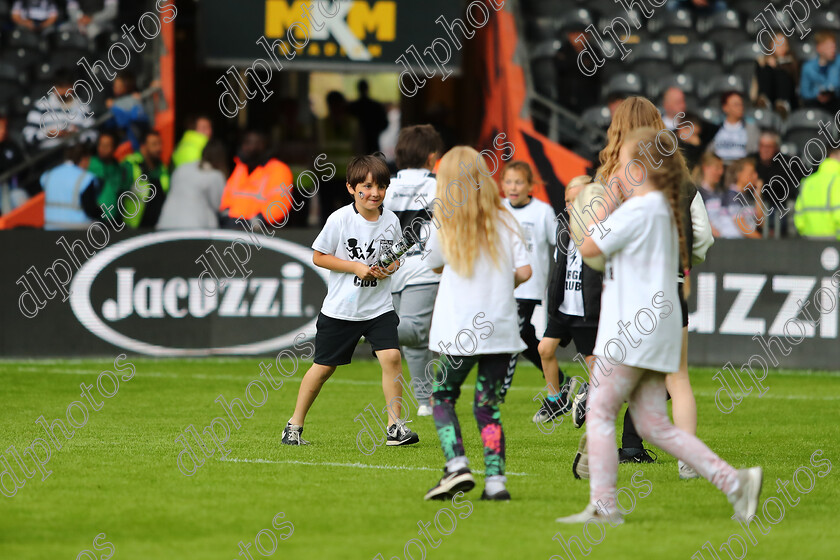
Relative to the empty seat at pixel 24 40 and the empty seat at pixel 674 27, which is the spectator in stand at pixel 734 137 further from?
the empty seat at pixel 24 40

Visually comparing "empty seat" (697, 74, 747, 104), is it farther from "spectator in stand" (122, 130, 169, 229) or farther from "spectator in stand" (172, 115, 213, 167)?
"spectator in stand" (122, 130, 169, 229)

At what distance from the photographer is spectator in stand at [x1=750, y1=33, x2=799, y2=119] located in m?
17.2

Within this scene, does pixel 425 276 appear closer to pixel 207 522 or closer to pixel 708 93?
pixel 207 522

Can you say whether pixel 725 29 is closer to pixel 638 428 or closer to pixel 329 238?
pixel 329 238

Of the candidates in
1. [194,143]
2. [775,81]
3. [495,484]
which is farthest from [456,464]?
[775,81]

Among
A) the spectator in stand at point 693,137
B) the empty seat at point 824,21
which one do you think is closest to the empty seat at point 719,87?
the empty seat at point 824,21

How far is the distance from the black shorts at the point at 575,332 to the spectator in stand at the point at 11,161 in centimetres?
922

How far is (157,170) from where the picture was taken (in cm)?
1515

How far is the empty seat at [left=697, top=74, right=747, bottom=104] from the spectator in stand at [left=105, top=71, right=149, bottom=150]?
8.15 m

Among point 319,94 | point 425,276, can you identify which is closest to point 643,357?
point 425,276

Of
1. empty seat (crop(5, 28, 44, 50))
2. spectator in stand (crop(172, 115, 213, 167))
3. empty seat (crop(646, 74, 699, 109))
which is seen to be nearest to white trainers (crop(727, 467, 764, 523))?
spectator in stand (crop(172, 115, 213, 167))

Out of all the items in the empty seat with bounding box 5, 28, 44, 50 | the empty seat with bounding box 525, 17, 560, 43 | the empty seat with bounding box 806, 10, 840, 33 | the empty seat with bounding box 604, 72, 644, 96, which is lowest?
the empty seat with bounding box 604, 72, 644, 96

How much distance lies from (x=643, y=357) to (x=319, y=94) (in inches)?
749

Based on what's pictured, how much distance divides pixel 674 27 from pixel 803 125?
351 centimetres
